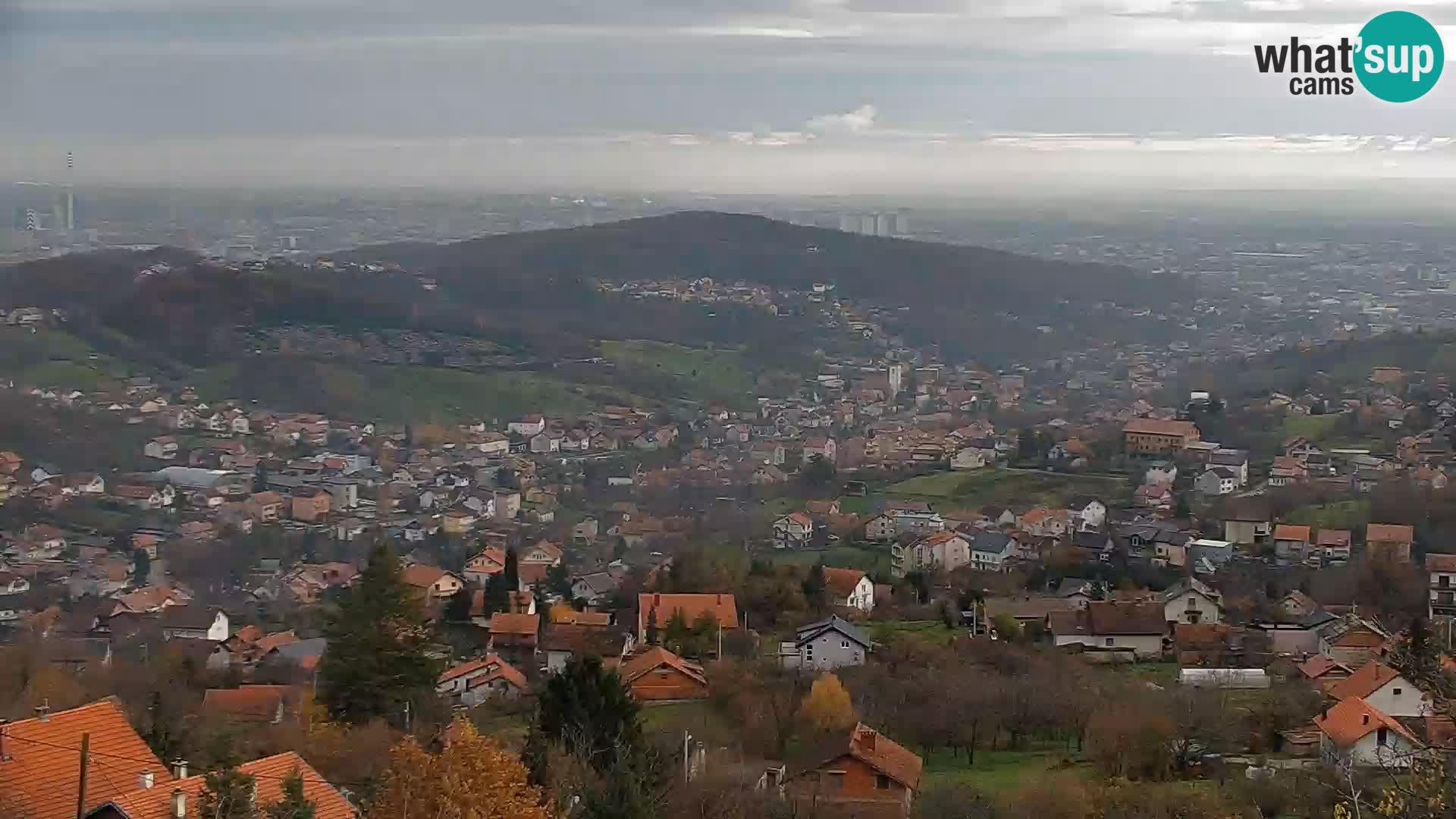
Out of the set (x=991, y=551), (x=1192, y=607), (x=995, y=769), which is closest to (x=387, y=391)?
(x=991, y=551)

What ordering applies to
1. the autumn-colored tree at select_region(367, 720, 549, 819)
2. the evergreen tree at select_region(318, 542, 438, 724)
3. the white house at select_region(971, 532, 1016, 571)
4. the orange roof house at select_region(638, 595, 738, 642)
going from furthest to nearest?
the white house at select_region(971, 532, 1016, 571), the orange roof house at select_region(638, 595, 738, 642), the evergreen tree at select_region(318, 542, 438, 724), the autumn-colored tree at select_region(367, 720, 549, 819)

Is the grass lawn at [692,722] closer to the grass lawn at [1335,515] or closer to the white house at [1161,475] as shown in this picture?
the grass lawn at [1335,515]

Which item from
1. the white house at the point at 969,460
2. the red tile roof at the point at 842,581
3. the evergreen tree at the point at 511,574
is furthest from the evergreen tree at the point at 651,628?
the white house at the point at 969,460

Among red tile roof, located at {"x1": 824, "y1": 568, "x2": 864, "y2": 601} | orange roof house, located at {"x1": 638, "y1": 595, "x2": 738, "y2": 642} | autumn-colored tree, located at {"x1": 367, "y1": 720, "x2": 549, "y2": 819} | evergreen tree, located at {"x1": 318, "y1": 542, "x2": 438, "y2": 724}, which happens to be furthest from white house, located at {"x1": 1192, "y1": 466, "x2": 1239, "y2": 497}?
autumn-colored tree, located at {"x1": 367, "y1": 720, "x2": 549, "y2": 819}

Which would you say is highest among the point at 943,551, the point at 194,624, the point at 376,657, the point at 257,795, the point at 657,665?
the point at 257,795

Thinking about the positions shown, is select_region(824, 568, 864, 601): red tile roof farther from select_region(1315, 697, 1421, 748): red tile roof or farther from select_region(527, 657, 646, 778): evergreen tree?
select_region(527, 657, 646, 778): evergreen tree

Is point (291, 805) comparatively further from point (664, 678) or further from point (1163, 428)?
point (1163, 428)

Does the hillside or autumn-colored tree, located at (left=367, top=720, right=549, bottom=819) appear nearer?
autumn-colored tree, located at (left=367, top=720, right=549, bottom=819)
